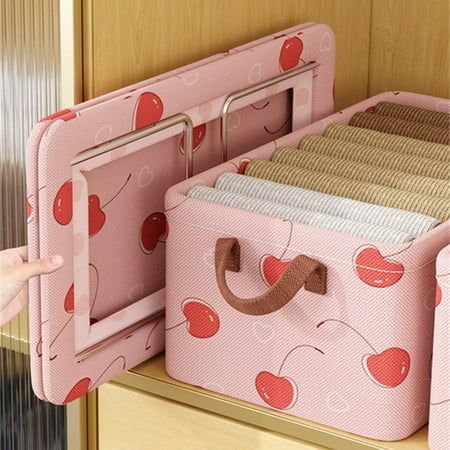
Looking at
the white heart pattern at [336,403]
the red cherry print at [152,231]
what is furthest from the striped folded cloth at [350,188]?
the white heart pattern at [336,403]

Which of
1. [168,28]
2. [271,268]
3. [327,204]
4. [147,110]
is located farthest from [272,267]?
[168,28]

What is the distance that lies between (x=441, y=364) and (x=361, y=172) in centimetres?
30

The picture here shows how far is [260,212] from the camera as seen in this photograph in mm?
1229

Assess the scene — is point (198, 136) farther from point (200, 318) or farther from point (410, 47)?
point (410, 47)

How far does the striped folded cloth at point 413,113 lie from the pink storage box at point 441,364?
0.44 m

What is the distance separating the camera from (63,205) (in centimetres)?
116

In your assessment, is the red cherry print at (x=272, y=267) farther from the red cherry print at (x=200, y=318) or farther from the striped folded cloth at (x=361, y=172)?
the striped folded cloth at (x=361, y=172)

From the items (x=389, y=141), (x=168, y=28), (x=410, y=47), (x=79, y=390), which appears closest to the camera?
(x=79, y=390)

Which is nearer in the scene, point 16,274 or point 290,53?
point 16,274

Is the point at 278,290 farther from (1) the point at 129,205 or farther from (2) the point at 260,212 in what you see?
(1) the point at 129,205

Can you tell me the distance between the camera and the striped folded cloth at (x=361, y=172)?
1317 millimetres

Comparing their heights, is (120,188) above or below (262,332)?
above

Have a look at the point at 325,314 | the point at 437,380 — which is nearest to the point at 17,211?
the point at 325,314

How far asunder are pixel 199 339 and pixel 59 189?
23 centimetres
